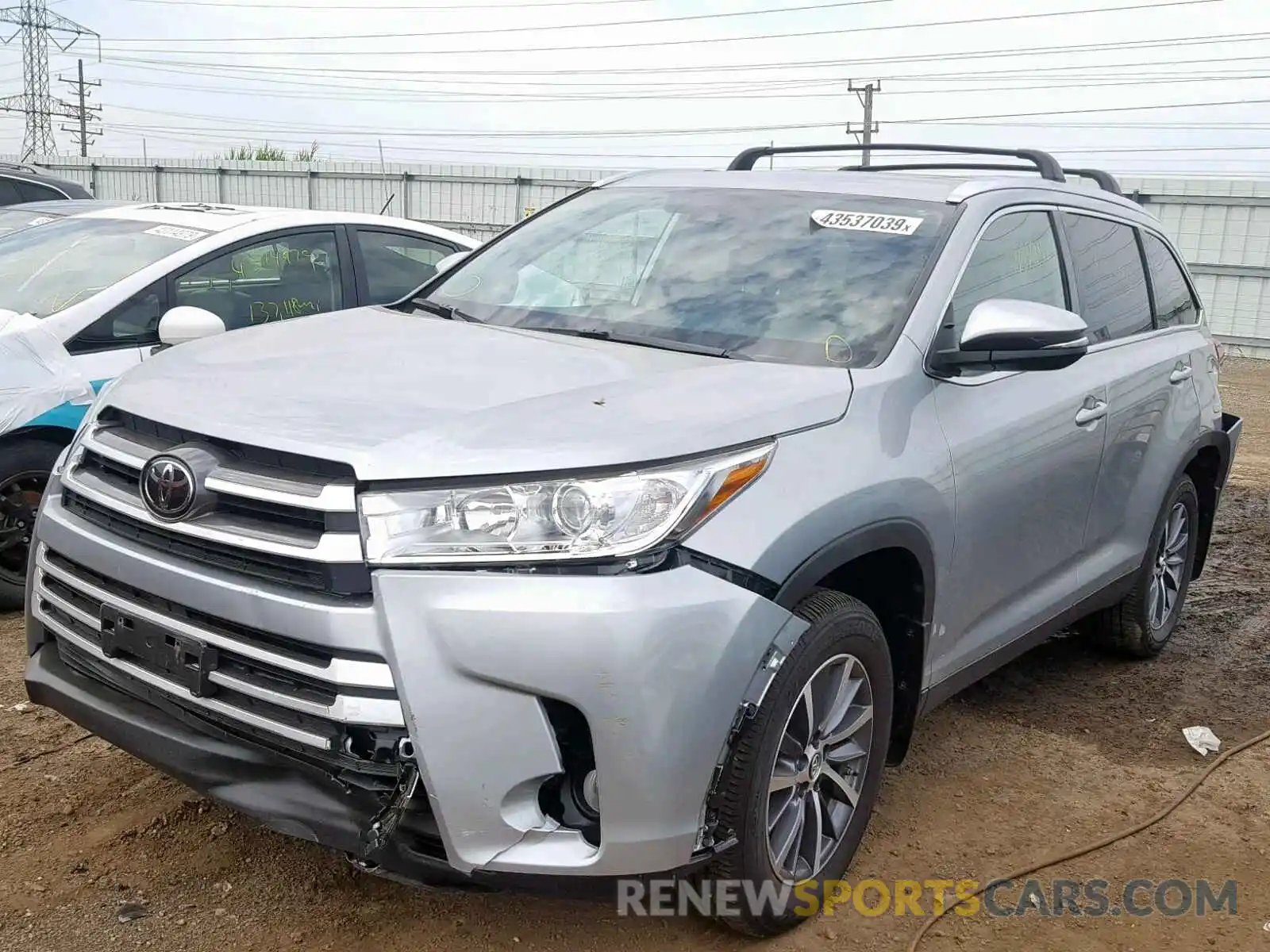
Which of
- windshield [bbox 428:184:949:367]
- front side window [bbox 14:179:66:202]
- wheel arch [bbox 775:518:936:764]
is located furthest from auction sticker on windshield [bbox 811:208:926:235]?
front side window [bbox 14:179:66:202]

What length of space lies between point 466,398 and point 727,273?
117 centimetres

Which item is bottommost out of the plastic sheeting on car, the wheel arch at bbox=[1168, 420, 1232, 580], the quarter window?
the wheel arch at bbox=[1168, 420, 1232, 580]

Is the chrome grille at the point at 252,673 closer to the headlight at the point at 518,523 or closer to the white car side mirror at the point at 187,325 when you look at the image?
the headlight at the point at 518,523

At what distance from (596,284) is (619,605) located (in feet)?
5.40

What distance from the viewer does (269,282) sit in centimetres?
558

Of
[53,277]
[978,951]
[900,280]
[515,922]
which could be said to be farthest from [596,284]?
[53,277]

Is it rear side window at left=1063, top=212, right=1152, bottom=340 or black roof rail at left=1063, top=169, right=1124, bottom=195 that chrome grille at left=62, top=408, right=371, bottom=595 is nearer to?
rear side window at left=1063, top=212, right=1152, bottom=340

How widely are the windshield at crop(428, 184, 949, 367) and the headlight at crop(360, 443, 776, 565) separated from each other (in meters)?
0.93

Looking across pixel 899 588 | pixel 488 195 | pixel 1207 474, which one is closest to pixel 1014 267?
pixel 899 588

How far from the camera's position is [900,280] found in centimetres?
337

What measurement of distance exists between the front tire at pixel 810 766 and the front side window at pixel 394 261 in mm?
3642

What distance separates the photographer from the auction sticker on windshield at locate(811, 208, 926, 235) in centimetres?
356

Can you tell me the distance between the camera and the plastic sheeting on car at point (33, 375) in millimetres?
4598

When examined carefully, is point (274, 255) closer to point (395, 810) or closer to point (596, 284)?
point (596, 284)
